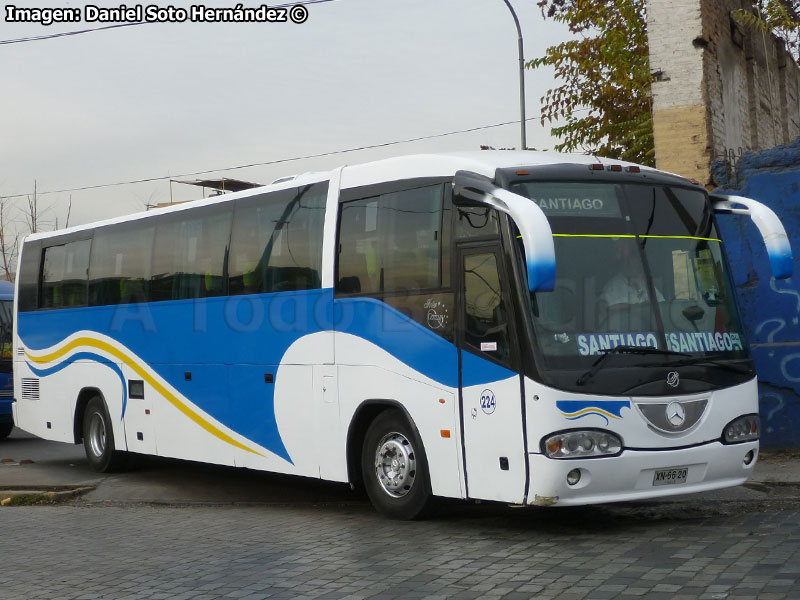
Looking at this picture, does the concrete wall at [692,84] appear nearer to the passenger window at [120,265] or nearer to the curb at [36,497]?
the passenger window at [120,265]

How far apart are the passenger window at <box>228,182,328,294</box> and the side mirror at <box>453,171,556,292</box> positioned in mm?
2502

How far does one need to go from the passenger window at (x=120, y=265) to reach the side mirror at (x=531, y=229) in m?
6.11

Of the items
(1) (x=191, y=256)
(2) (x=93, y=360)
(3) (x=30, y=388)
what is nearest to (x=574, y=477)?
(1) (x=191, y=256)

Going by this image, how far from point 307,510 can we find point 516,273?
3.82m

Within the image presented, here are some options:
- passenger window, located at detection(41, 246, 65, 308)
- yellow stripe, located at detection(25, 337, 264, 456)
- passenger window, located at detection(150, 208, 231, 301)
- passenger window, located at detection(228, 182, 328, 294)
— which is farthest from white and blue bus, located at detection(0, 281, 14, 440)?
passenger window, located at detection(228, 182, 328, 294)

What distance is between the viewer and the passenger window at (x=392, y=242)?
9.57m

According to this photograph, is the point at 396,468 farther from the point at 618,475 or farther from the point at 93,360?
the point at 93,360

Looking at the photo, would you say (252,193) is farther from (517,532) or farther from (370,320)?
(517,532)

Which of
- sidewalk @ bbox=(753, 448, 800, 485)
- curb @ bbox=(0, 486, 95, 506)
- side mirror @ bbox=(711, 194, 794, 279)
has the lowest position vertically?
curb @ bbox=(0, 486, 95, 506)

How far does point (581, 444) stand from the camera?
8.45 metres

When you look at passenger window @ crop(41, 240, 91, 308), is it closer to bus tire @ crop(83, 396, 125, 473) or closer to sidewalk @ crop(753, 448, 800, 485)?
bus tire @ crop(83, 396, 125, 473)

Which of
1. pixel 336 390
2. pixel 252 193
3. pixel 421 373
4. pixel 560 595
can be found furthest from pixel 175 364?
pixel 560 595

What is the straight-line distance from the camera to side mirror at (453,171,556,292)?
7.76 metres

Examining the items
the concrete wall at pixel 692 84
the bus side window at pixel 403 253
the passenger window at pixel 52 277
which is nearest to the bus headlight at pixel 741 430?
the bus side window at pixel 403 253
